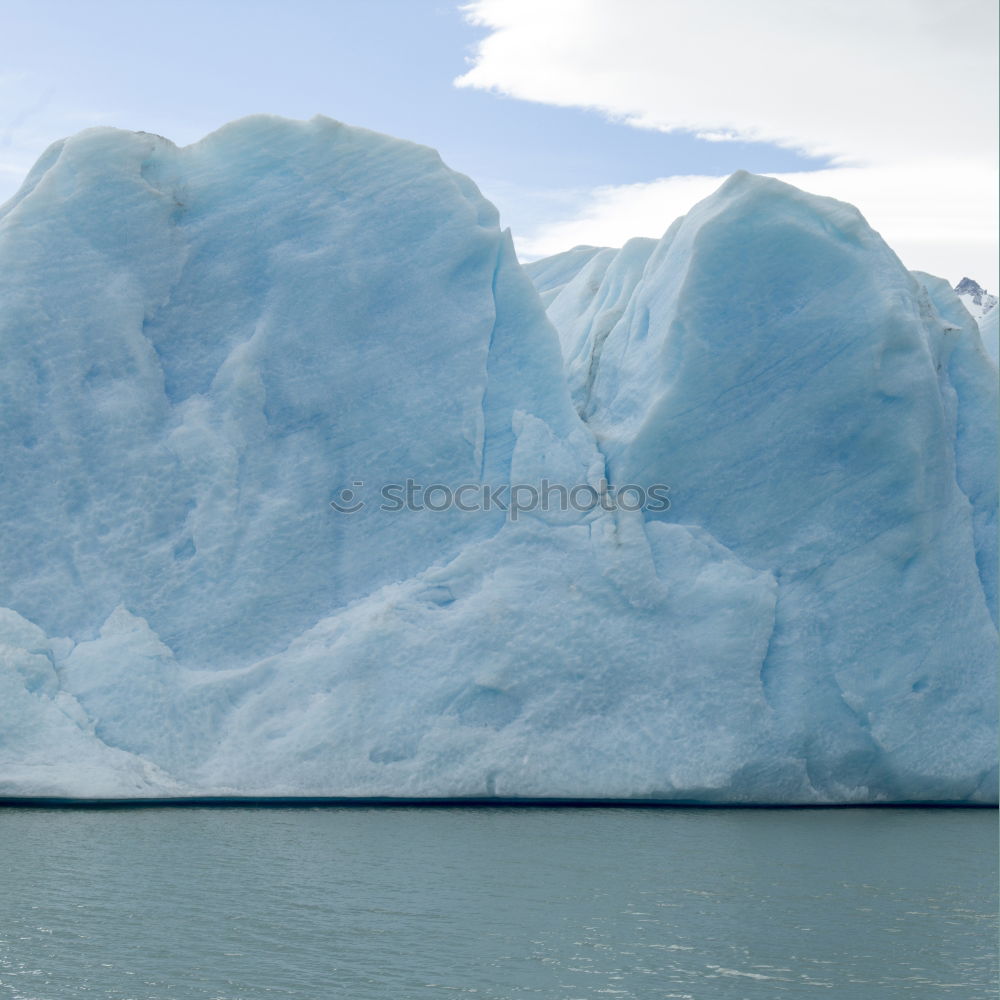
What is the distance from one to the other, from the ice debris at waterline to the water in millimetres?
878

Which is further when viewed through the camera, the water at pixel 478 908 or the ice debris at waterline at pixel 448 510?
the ice debris at waterline at pixel 448 510

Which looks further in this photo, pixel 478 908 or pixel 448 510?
pixel 448 510

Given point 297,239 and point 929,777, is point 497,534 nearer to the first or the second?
point 297,239

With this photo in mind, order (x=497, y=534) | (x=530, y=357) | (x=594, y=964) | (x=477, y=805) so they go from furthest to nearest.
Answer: (x=530, y=357) < (x=497, y=534) < (x=477, y=805) < (x=594, y=964)

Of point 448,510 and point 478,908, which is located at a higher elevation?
point 448,510

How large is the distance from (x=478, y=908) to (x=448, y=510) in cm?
471

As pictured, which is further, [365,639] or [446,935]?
[365,639]

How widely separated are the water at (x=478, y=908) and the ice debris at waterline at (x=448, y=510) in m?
0.88

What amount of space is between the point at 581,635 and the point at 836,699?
7.11ft

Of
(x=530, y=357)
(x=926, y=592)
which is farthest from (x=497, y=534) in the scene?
(x=926, y=592)

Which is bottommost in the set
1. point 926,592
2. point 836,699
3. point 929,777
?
point 929,777

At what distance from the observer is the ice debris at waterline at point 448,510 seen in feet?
33.2

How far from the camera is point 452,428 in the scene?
1132 centimetres

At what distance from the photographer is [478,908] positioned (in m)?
6.84
